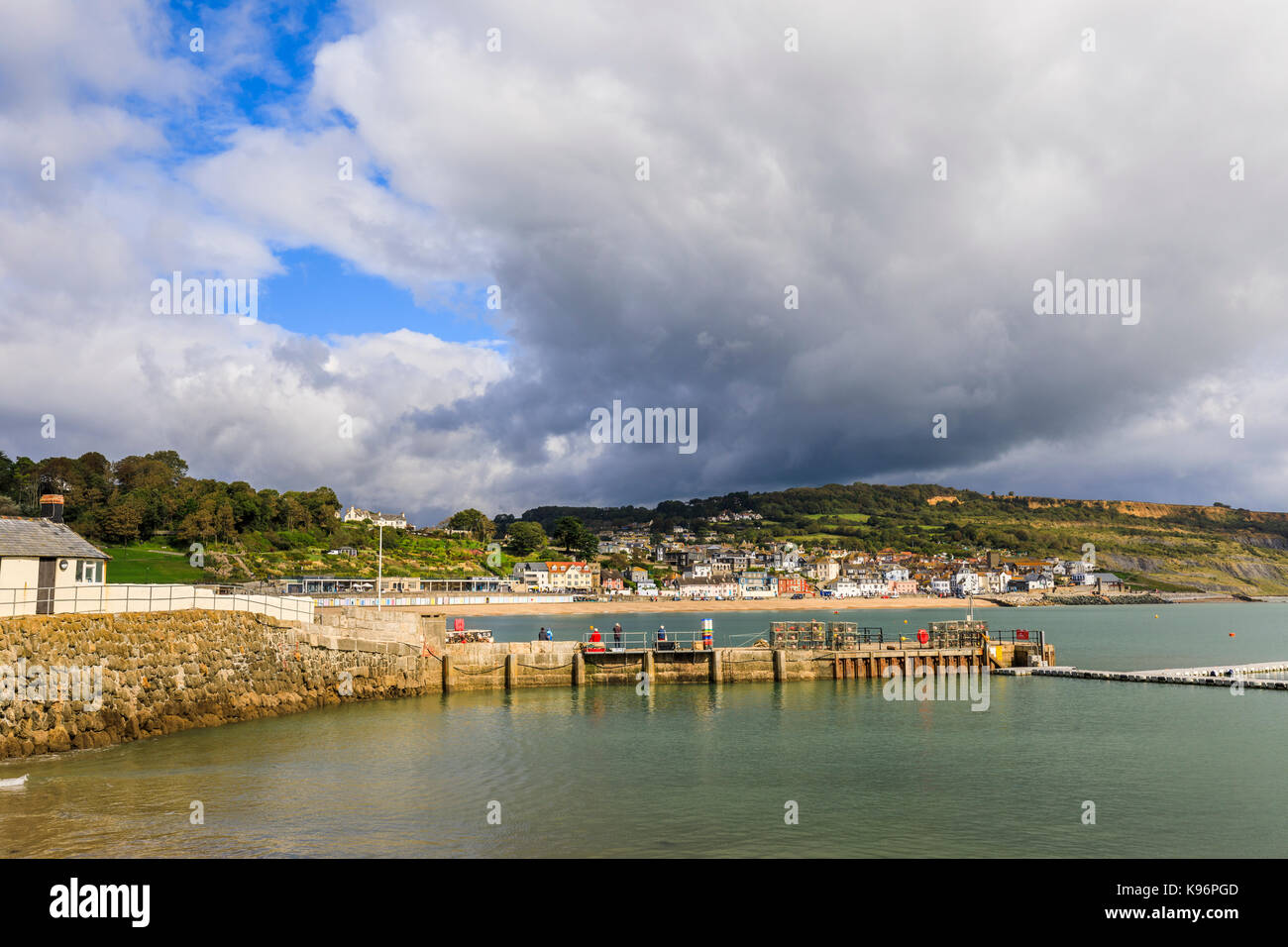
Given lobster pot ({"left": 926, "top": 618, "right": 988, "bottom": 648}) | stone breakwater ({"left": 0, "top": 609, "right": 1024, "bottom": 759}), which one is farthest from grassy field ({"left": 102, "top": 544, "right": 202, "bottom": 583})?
lobster pot ({"left": 926, "top": 618, "right": 988, "bottom": 648})

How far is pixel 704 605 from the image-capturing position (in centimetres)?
17325

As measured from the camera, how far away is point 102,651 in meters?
25.7

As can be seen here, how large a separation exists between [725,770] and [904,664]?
78.4 ft

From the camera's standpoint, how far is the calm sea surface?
17375 millimetres

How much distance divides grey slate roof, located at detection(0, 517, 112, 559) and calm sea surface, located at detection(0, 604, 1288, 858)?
7.34m

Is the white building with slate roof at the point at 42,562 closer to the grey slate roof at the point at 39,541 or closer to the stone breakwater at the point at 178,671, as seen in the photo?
the grey slate roof at the point at 39,541

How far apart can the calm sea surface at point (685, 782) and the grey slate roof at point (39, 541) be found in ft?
24.1

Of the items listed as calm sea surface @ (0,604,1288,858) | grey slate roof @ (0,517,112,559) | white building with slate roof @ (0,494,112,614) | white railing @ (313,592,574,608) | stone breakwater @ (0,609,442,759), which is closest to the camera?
calm sea surface @ (0,604,1288,858)

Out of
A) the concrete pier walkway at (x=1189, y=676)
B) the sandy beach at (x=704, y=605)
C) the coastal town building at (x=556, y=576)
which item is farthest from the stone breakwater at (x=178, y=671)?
the coastal town building at (x=556, y=576)

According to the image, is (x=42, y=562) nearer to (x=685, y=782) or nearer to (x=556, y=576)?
(x=685, y=782)

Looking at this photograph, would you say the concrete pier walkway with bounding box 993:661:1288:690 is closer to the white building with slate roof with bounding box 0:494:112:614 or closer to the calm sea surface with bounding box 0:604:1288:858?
the calm sea surface with bounding box 0:604:1288:858

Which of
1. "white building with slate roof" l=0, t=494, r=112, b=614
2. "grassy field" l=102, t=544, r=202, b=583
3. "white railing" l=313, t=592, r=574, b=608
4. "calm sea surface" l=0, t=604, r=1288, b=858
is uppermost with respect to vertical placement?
"white building with slate roof" l=0, t=494, r=112, b=614
